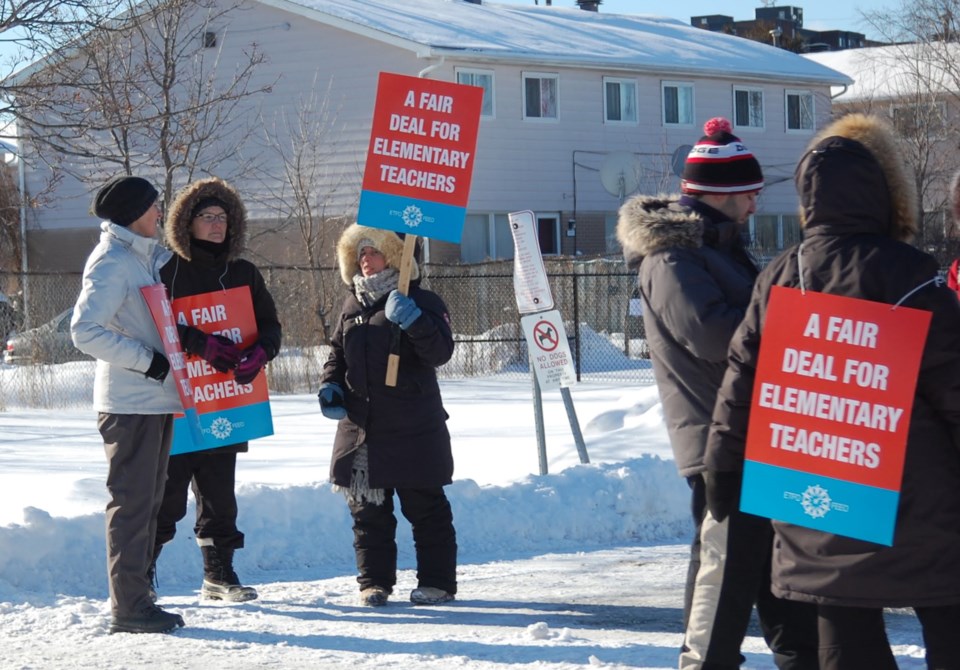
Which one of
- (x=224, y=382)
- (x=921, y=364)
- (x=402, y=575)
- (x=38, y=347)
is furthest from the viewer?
(x=38, y=347)

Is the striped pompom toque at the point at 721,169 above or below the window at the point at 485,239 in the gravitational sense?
below

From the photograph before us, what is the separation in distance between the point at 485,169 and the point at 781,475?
87.8ft

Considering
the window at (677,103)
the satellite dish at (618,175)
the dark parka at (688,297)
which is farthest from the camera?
the window at (677,103)

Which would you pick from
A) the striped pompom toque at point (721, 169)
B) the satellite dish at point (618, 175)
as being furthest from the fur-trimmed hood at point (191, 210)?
the satellite dish at point (618, 175)

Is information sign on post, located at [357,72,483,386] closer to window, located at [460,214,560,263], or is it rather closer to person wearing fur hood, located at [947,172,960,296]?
person wearing fur hood, located at [947,172,960,296]

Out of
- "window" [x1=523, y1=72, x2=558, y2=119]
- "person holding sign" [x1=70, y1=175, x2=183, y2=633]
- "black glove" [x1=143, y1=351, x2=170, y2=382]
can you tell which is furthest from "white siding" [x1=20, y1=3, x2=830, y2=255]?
"black glove" [x1=143, y1=351, x2=170, y2=382]

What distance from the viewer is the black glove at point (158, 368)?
6277mm

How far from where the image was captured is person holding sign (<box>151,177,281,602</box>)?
276 inches

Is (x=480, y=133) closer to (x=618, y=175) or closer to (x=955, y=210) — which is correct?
(x=618, y=175)

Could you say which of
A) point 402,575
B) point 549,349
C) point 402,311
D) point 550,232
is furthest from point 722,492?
point 550,232

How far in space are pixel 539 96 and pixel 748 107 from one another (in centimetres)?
678

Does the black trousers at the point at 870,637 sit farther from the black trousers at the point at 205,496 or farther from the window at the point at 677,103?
the window at the point at 677,103

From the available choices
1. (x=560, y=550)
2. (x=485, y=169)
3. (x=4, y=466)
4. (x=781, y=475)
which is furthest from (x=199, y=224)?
Result: (x=485, y=169)

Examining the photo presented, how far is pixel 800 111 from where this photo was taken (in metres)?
36.8
